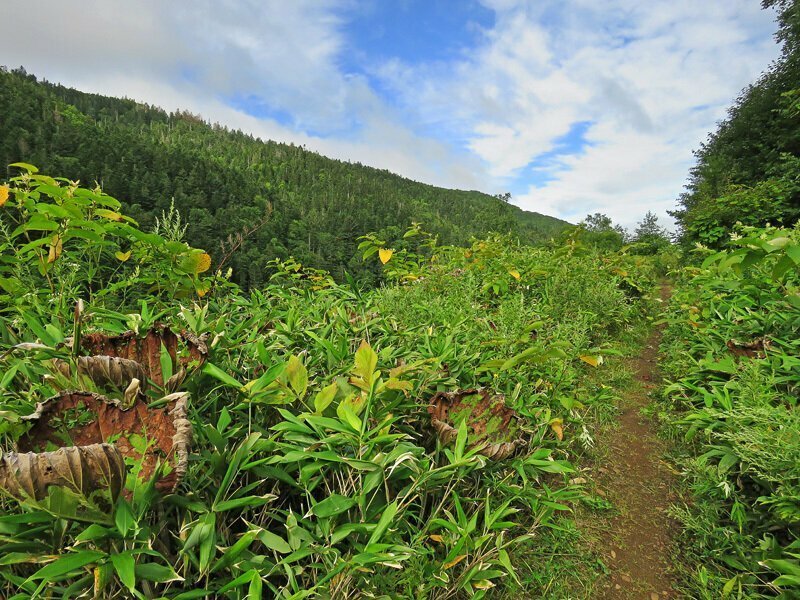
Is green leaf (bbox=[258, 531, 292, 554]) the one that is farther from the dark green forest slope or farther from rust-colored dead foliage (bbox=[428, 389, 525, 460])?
the dark green forest slope

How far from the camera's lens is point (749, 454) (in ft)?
5.61

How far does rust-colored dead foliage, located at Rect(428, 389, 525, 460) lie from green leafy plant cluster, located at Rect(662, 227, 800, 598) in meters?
0.94

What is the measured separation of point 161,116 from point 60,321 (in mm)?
149264

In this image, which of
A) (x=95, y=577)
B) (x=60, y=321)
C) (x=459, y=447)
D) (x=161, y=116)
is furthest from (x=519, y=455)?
(x=161, y=116)

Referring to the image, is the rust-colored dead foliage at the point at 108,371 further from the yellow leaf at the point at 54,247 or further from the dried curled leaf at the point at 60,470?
the yellow leaf at the point at 54,247

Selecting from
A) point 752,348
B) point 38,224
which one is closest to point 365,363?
point 38,224

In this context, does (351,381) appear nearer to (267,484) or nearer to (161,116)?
(267,484)

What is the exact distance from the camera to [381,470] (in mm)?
1063

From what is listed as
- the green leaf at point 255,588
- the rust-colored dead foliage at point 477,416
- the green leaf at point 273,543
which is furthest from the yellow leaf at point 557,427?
the green leaf at point 255,588

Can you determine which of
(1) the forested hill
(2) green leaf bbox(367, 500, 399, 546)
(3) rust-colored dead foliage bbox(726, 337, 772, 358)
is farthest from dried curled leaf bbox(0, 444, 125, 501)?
(3) rust-colored dead foliage bbox(726, 337, 772, 358)

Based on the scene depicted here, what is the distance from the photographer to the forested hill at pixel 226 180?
50.3 metres

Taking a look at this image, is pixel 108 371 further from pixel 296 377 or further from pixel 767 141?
pixel 767 141

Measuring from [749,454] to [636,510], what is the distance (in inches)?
24.8

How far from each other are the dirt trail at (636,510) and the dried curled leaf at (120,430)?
1741mm
